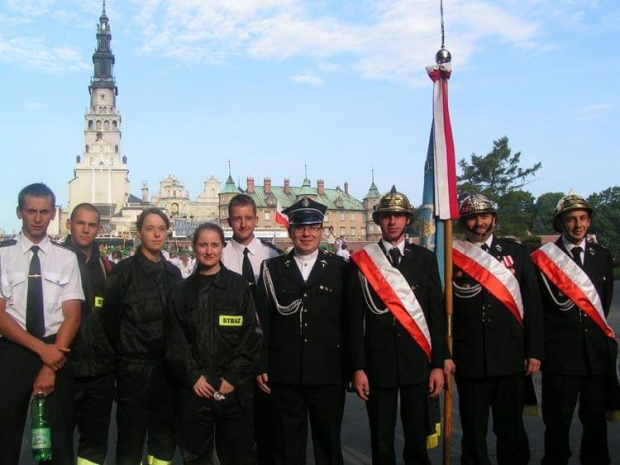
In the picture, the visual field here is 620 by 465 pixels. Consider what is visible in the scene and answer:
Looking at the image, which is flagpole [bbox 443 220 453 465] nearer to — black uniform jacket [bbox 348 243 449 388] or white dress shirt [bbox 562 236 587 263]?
black uniform jacket [bbox 348 243 449 388]

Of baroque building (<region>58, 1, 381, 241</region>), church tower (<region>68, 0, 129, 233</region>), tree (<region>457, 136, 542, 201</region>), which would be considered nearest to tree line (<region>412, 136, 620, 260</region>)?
tree (<region>457, 136, 542, 201</region>)

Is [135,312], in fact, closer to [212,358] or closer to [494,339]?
[212,358]

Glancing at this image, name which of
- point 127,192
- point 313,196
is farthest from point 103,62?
point 313,196

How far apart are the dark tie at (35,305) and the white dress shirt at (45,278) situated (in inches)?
1.0

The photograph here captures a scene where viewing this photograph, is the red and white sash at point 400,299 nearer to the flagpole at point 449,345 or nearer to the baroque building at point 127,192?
the flagpole at point 449,345

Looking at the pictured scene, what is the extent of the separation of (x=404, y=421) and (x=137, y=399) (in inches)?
78.3

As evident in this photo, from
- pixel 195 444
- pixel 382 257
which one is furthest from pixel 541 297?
pixel 195 444

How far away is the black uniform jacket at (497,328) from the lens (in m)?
4.62

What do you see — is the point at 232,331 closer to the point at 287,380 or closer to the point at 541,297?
the point at 287,380

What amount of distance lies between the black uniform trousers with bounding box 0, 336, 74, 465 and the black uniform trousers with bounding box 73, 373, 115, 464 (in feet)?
1.54

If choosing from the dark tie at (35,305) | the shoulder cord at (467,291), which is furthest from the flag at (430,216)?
the dark tie at (35,305)

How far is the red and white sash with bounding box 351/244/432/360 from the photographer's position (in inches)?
172

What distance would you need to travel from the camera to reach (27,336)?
4047 mm

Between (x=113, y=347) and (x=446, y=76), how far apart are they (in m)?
3.61
